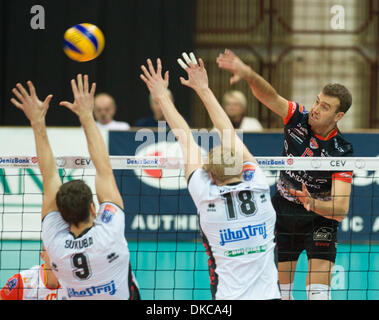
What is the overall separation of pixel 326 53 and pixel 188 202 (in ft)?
21.1

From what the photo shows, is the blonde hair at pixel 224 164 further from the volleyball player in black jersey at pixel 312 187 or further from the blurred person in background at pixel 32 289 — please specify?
the blurred person in background at pixel 32 289

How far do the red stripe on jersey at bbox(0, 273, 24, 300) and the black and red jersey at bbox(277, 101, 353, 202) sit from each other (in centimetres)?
248

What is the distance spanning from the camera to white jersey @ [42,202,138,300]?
3930 mm

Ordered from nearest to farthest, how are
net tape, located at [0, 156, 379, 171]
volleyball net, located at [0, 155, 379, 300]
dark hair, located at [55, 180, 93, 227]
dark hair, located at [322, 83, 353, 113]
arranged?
dark hair, located at [55, 180, 93, 227] → dark hair, located at [322, 83, 353, 113] → net tape, located at [0, 156, 379, 171] → volleyball net, located at [0, 155, 379, 300]

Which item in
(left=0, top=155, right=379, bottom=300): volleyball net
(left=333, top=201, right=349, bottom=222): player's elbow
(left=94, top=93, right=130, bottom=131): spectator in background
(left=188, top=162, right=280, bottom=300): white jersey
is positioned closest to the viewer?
(left=188, top=162, right=280, bottom=300): white jersey

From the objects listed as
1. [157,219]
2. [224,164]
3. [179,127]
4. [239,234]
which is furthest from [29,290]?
[157,219]

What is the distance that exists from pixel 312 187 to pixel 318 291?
92 cm

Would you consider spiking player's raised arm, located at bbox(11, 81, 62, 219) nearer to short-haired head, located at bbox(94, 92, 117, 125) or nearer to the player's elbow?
the player's elbow

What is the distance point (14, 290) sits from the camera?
5324 millimetres

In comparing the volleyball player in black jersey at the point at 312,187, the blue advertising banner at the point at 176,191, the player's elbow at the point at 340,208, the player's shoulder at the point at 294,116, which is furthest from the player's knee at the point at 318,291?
the blue advertising banner at the point at 176,191

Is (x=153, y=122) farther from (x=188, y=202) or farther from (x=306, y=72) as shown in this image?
(x=306, y=72)

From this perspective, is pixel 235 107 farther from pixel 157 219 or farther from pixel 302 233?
pixel 302 233

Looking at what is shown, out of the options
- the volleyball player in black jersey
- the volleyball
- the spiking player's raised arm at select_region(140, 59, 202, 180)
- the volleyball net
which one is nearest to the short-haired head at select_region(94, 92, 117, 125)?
the volleyball net
